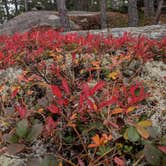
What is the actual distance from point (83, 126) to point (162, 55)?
98.7 inches

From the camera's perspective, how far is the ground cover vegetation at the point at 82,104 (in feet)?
7.57

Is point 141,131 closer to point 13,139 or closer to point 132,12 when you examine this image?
point 13,139

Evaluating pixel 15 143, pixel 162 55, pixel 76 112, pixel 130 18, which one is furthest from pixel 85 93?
pixel 130 18

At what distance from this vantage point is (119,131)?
2518 millimetres

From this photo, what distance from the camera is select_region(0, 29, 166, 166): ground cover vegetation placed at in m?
2.31

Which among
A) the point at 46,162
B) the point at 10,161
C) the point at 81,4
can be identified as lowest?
the point at 81,4

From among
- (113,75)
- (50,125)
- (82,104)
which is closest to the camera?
(50,125)

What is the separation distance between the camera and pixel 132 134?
223 cm

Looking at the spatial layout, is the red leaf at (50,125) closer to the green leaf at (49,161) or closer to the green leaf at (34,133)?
the green leaf at (34,133)

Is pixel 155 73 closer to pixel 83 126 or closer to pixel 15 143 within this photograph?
pixel 83 126

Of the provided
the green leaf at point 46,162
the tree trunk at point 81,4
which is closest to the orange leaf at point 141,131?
the green leaf at point 46,162

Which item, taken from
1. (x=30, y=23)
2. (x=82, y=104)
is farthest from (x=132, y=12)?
(x=82, y=104)

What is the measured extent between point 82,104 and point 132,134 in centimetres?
53

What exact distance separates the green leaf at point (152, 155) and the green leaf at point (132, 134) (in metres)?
0.10
